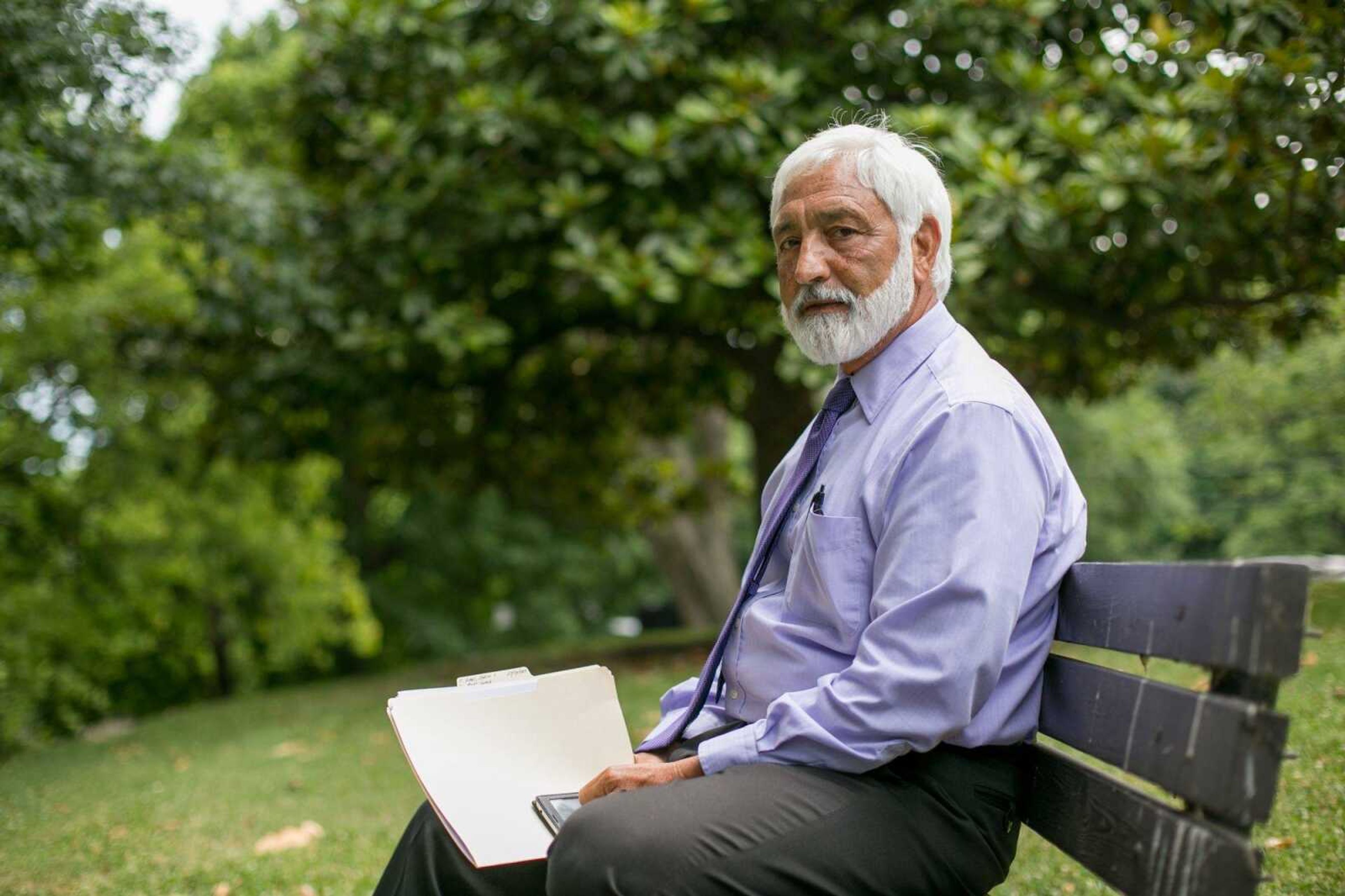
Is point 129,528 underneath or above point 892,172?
underneath

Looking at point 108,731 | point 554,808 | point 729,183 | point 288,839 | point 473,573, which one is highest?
point 729,183

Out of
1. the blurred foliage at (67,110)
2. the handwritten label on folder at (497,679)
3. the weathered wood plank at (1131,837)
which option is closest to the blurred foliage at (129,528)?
the blurred foliage at (67,110)

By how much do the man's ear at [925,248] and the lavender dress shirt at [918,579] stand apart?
0.28 ft

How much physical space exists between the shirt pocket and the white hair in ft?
1.93

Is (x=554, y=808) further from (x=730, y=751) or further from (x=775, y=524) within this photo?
(x=775, y=524)

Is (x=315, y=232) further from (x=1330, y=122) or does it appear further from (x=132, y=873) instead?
(x=1330, y=122)

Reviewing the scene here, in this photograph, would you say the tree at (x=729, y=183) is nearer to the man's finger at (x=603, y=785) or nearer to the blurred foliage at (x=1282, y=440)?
the blurred foliage at (x=1282, y=440)

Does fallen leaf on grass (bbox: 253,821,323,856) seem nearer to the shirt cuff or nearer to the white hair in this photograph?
the shirt cuff

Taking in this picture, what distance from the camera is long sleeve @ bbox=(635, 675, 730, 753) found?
249cm

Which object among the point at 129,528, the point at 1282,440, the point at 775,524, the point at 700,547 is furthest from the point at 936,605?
the point at 700,547

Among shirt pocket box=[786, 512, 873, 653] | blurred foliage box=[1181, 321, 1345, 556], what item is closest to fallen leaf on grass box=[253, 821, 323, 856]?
shirt pocket box=[786, 512, 873, 653]

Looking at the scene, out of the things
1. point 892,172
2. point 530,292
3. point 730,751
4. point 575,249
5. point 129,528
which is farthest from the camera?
point 129,528

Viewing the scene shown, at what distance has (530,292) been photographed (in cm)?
844

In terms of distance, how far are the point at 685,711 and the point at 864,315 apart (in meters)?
0.89
